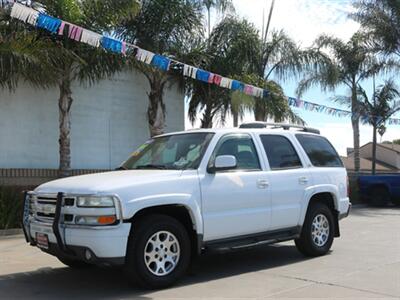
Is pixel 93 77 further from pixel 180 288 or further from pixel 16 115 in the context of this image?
pixel 180 288

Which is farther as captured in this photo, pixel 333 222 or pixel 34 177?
pixel 34 177

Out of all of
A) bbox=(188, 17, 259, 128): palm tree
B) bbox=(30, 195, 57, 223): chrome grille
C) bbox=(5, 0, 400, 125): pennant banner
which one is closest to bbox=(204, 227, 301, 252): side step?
bbox=(30, 195, 57, 223): chrome grille

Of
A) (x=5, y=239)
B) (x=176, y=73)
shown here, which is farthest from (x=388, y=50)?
(x=5, y=239)

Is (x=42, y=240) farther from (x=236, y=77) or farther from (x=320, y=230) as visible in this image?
(x=236, y=77)

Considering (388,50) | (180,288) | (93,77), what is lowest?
(180,288)

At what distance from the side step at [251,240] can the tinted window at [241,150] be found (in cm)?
94

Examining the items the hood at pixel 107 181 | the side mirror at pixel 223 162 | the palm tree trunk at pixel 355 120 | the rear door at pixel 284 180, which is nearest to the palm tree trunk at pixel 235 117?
the palm tree trunk at pixel 355 120

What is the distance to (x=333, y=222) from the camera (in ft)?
29.0

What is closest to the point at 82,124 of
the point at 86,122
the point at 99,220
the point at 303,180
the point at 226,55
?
the point at 86,122

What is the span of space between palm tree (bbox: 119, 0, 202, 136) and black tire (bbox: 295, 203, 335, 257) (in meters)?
8.00

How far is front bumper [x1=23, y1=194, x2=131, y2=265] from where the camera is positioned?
239 inches

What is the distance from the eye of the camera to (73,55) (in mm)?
12883

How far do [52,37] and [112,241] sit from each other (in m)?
8.17

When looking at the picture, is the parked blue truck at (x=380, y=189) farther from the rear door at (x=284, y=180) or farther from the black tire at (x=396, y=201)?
the rear door at (x=284, y=180)
